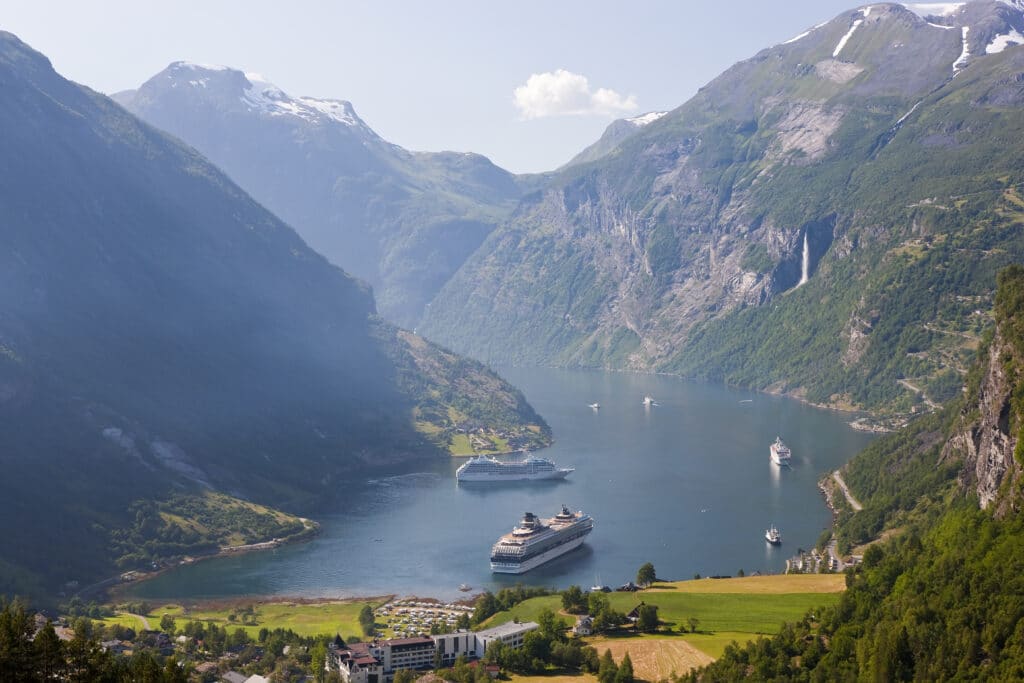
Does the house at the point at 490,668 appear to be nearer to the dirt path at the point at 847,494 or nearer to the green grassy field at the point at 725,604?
the green grassy field at the point at 725,604

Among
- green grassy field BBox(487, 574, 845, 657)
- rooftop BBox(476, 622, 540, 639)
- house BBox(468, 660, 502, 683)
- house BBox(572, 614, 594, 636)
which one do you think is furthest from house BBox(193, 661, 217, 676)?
house BBox(572, 614, 594, 636)

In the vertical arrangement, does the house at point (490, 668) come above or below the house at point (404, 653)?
below

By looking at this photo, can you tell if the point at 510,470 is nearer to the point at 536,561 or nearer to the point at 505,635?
the point at 536,561

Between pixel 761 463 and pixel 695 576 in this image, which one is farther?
pixel 761 463

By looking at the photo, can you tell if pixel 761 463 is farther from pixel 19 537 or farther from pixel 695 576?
pixel 19 537

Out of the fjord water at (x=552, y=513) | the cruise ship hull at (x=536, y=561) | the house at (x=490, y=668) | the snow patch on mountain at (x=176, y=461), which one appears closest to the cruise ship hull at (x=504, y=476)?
the fjord water at (x=552, y=513)

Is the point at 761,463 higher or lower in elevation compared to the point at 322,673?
higher

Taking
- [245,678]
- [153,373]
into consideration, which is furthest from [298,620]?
[153,373]

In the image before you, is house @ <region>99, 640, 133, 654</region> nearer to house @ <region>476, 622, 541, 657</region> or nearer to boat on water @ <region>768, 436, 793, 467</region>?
house @ <region>476, 622, 541, 657</region>
